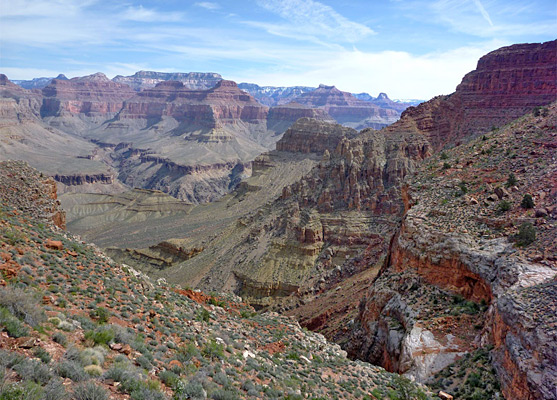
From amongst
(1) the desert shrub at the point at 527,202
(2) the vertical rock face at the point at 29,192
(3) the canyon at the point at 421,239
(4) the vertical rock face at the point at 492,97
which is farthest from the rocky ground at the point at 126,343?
(4) the vertical rock face at the point at 492,97

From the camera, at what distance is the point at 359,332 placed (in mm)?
26047

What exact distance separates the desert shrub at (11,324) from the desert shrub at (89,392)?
240cm

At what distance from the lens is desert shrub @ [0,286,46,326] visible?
1046 centimetres

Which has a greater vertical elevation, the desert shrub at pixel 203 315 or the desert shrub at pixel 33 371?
the desert shrub at pixel 33 371

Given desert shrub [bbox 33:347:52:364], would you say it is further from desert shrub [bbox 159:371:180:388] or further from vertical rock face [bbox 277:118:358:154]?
vertical rock face [bbox 277:118:358:154]

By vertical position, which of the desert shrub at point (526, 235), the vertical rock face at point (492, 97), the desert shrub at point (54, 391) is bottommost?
the desert shrub at point (54, 391)

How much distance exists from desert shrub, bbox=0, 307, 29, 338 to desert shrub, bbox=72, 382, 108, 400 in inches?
94.5

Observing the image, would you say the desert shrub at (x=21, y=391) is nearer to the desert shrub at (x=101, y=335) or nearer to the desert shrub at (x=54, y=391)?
the desert shrub at (x=54, y=391)

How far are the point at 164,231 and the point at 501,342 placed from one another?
82.3 m

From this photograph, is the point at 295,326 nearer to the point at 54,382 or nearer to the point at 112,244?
the point at 54,382

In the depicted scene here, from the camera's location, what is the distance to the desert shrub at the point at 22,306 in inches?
412

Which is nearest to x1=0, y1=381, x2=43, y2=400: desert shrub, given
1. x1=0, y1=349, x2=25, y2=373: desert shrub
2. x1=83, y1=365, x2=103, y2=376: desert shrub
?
x1=0, y1=349, x2=25, y2=373: desert shrub

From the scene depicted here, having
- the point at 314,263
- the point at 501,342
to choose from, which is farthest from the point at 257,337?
the point at 314,263

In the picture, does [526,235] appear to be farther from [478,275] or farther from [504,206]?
[504,206]
